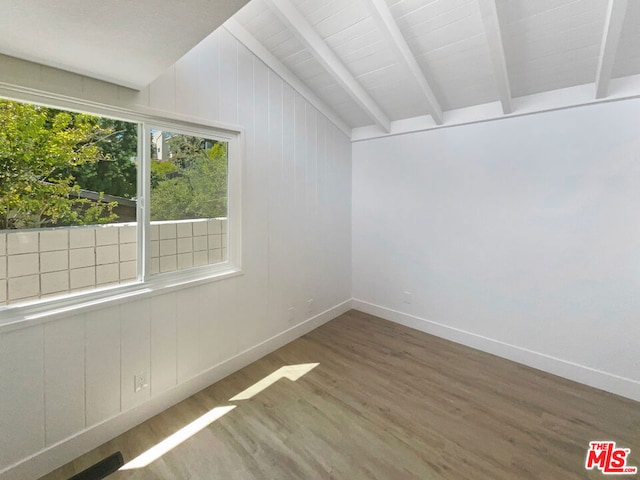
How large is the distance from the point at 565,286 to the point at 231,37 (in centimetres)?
354

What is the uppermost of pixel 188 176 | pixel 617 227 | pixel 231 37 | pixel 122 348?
pixel 231 37

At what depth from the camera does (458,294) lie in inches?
122

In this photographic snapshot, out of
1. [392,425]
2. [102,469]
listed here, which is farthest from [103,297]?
[392,425]

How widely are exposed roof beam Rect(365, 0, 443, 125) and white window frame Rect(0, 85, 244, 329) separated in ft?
4.41

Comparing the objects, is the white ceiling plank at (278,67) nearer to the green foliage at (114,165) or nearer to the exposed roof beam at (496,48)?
the green foliage at (114,165)

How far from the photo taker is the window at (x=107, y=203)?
1.58 m

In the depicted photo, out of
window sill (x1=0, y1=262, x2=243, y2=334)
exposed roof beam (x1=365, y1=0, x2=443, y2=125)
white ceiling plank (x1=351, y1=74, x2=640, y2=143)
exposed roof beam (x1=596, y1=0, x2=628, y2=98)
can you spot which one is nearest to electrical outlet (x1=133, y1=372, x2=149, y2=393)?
window sill (x1=0, y1=262, x2=243, y2=334)

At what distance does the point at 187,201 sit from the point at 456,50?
246 cm

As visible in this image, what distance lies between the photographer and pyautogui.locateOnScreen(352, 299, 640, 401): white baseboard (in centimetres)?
227

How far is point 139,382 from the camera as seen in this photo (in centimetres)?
197

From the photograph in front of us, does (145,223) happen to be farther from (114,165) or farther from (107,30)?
(107,30)

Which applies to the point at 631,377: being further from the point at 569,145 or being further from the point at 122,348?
the point at 122,348

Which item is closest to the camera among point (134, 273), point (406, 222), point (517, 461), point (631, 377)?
point (517, 461)

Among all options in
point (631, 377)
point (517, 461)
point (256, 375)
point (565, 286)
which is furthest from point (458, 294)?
point (256, 375)
